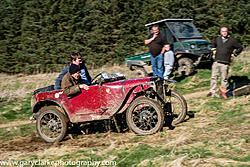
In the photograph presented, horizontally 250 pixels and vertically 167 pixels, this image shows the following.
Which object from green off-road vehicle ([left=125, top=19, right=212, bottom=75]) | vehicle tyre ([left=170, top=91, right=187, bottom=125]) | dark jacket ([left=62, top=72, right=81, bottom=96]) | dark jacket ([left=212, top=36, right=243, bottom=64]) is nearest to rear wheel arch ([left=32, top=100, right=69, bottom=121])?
dark jacket ([left=62, top=72, right=81, bottom=96])

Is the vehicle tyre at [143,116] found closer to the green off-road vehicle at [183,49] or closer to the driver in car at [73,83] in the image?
the driver in car at [73,83]

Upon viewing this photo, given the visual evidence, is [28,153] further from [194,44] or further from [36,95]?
[194,44]

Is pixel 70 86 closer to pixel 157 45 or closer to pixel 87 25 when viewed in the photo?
pixel 157 45

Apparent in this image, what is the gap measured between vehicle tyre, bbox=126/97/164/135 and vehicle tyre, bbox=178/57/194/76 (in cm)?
626

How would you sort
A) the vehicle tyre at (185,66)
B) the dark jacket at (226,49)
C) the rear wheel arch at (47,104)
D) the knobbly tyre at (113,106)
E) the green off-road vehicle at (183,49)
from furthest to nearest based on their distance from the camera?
1. the green off-road vehicle at (183,49)
2. the vehicle tyre at (185,66)
3. the dark jacket at (226,49)
4. the rear wheel arch at (47,104)
5. the knobbly tyre at (113,106)

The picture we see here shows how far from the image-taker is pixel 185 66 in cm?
1109

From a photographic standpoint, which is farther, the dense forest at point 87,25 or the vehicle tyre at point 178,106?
the dense forest at point 87,25

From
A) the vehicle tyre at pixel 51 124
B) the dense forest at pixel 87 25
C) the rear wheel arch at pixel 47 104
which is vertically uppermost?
the dense forest at pixel 87 25

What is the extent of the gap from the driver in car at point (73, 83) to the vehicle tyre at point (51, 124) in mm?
558

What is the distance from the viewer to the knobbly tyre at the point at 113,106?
5.11m

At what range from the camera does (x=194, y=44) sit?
11.2 metres

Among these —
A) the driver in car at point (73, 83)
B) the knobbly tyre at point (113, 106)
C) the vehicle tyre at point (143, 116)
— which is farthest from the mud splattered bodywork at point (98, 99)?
the vehicle tyre at point (143, 116)

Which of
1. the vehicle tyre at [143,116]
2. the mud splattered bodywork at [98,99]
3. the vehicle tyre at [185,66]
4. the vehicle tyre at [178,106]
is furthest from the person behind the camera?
the vehicle tyre at [185,66]

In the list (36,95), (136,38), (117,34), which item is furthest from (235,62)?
(36,95)
